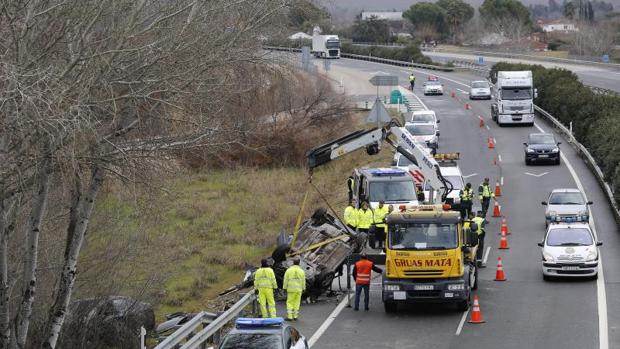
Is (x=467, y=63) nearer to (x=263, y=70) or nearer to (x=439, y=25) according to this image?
(x=439, y=25)

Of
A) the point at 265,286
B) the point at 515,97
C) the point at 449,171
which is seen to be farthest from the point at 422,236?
the point at 515,97

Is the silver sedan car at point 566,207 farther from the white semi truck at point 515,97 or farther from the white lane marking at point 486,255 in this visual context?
the white semi truck at point 515,97

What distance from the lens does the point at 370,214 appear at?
33.2m

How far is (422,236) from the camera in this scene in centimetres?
2522

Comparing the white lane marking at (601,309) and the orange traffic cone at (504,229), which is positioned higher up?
the white lane marking at (601,309)

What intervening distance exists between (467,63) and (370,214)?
3578 inches

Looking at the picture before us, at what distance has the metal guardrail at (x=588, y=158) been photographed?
39.4 metres

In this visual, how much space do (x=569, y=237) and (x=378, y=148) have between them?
5.54 metres

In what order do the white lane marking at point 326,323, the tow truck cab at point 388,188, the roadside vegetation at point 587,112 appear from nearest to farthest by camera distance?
the white lane marking at point 326,323 → the tow truck cab at point 388,188 → the roadside vegetation at point 587,112

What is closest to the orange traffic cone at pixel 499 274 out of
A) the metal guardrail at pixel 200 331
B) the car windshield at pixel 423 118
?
the metal guardrail at pixel 200 331

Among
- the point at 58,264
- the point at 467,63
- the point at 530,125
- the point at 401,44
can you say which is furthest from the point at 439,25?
the point at 58,264

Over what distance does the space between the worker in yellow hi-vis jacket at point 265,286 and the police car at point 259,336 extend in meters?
5.10

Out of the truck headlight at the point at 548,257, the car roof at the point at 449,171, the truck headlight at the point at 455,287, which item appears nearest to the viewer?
the truck headlight at the point at 455,287

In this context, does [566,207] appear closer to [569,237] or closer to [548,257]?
[569,237]
